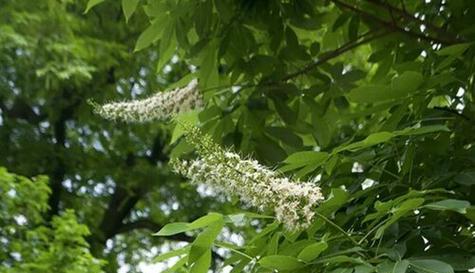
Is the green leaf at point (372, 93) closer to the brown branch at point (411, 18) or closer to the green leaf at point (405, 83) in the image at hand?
the green leaf at point (405, 83)

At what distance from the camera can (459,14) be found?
221 cm

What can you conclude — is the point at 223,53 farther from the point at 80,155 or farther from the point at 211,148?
the point at 80,155

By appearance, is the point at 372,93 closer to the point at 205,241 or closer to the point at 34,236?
the point at 205,241

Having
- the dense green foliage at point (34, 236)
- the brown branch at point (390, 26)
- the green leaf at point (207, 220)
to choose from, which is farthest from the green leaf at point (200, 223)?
the dense green foliage at point (34, 236)

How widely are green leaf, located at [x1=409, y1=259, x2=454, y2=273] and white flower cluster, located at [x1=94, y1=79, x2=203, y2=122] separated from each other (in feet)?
2.67

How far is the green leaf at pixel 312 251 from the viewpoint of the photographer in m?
1.32

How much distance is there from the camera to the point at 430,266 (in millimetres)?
1276

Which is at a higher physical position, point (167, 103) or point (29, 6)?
point (29, 6)

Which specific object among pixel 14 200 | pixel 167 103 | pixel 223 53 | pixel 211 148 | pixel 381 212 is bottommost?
pixel 381 212

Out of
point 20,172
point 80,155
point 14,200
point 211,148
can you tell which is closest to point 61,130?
point 80,155

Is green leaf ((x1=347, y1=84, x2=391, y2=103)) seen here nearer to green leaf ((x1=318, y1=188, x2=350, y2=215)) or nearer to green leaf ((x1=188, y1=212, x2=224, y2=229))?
green leaf ((x1=318, y1=188, x2=350, y2=215))

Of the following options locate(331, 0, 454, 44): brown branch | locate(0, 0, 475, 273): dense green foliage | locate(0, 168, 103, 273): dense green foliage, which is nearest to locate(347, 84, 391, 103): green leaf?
locate(0, 0, 475, 273): dense green foliage

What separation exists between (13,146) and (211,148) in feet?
18.5

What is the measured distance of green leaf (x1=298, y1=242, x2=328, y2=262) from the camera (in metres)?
1.32
